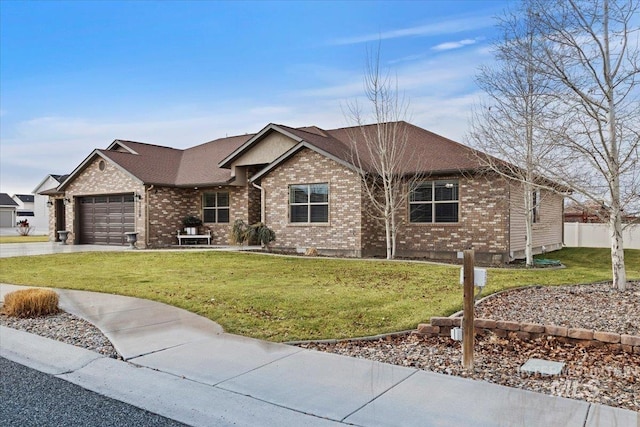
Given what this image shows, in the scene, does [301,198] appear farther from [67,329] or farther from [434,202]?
[67,329]

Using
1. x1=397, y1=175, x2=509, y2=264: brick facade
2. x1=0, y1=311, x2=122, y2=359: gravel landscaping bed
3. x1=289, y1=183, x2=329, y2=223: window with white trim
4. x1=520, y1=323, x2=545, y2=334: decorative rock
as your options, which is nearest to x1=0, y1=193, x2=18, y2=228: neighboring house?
x1=289, y1=183, x2=329, y2=223: window with white trim

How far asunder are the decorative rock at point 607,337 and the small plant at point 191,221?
66.7 ft

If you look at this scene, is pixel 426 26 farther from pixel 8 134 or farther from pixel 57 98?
pixel 8 134

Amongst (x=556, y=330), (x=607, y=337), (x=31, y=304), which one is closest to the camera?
(x=607, y=337)

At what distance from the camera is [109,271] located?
14.5 meters

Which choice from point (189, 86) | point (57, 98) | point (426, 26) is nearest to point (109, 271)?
point (189, 86)

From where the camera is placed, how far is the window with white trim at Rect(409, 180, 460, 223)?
17.5 meters

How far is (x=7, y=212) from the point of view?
209ft

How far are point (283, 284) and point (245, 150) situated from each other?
39.3ft

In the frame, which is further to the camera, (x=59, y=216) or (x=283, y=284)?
(x=59, y=216)

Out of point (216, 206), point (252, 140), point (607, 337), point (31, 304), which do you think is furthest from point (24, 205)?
point (607, 337)

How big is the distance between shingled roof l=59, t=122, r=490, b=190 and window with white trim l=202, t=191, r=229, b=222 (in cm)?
100

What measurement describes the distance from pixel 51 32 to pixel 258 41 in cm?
695

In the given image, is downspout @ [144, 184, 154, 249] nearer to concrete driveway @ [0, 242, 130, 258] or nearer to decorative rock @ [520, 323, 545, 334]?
concrete driveway @ [0, 242, 130, 258]
